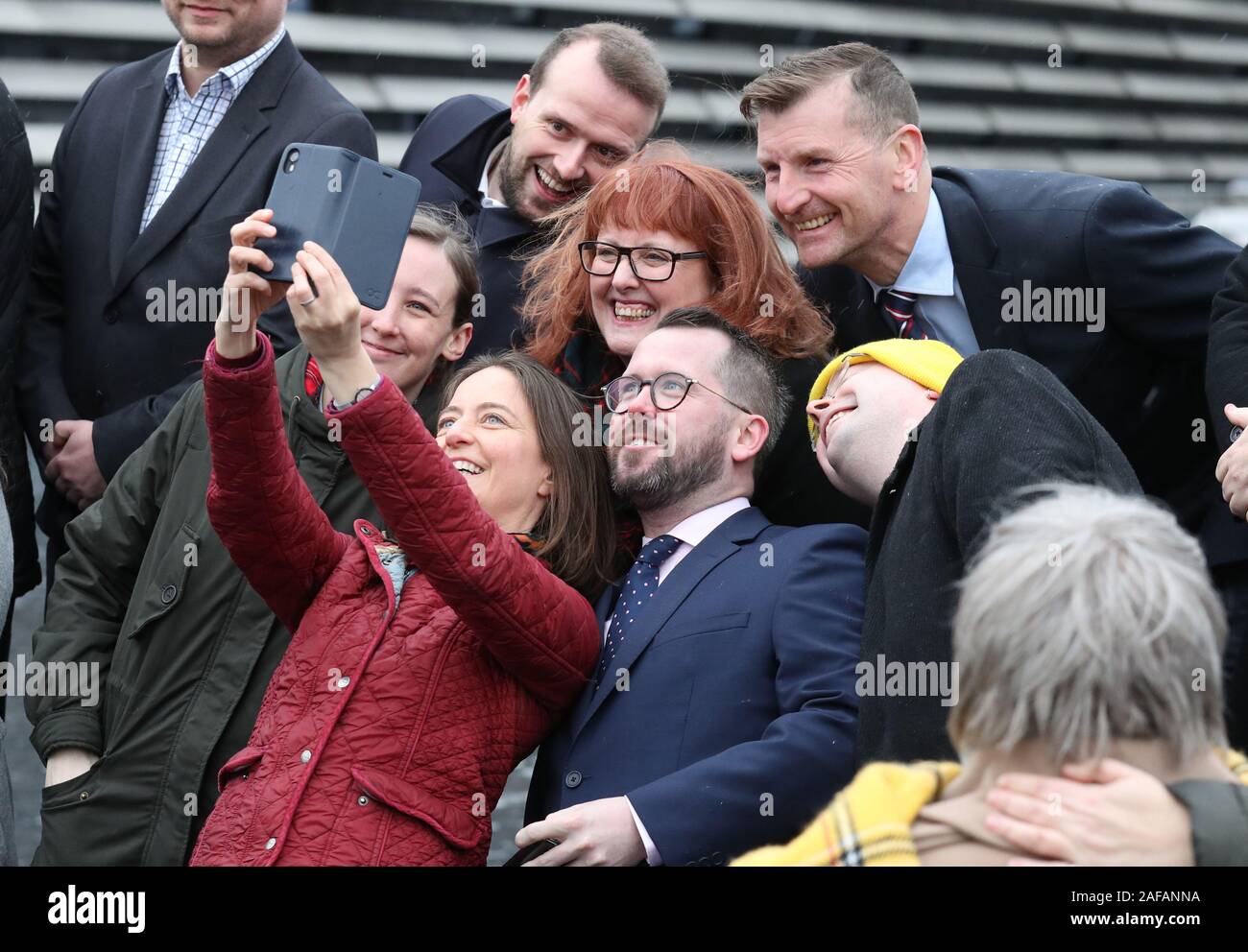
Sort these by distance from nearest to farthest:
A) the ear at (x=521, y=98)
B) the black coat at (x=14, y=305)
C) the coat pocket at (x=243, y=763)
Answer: the coat pocket at (x=243, y=763) → the black coat at (x=14, y=305) → the ear at (x=521, y=98)

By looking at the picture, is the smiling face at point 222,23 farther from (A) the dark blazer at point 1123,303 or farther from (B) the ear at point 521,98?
(A) the dark blazer at point 1123,303

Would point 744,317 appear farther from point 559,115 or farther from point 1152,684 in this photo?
point 1152,684

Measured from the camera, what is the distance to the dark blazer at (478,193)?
4.14 m

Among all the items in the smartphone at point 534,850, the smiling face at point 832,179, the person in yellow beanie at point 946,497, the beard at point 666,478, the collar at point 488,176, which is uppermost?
the collar at point 488,176

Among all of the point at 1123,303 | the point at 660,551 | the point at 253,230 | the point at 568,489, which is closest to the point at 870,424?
the point at 660,551

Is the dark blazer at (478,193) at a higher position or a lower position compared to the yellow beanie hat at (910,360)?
higher

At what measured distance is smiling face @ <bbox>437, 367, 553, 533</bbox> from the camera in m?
3.27

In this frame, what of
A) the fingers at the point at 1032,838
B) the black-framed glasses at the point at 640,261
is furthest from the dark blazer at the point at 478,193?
the fingers at the point at 1032,838

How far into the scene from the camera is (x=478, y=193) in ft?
14.8

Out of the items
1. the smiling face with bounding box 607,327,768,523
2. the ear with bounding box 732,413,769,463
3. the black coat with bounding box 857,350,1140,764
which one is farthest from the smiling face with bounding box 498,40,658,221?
the black coat with bounding box 857,350,1140,764

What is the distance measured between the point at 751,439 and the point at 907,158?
96cm

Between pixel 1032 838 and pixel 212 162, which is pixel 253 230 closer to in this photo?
pixel 212 162

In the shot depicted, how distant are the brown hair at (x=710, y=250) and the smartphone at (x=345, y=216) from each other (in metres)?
0.75

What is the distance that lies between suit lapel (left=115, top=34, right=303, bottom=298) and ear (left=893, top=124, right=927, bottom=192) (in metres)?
1.56
